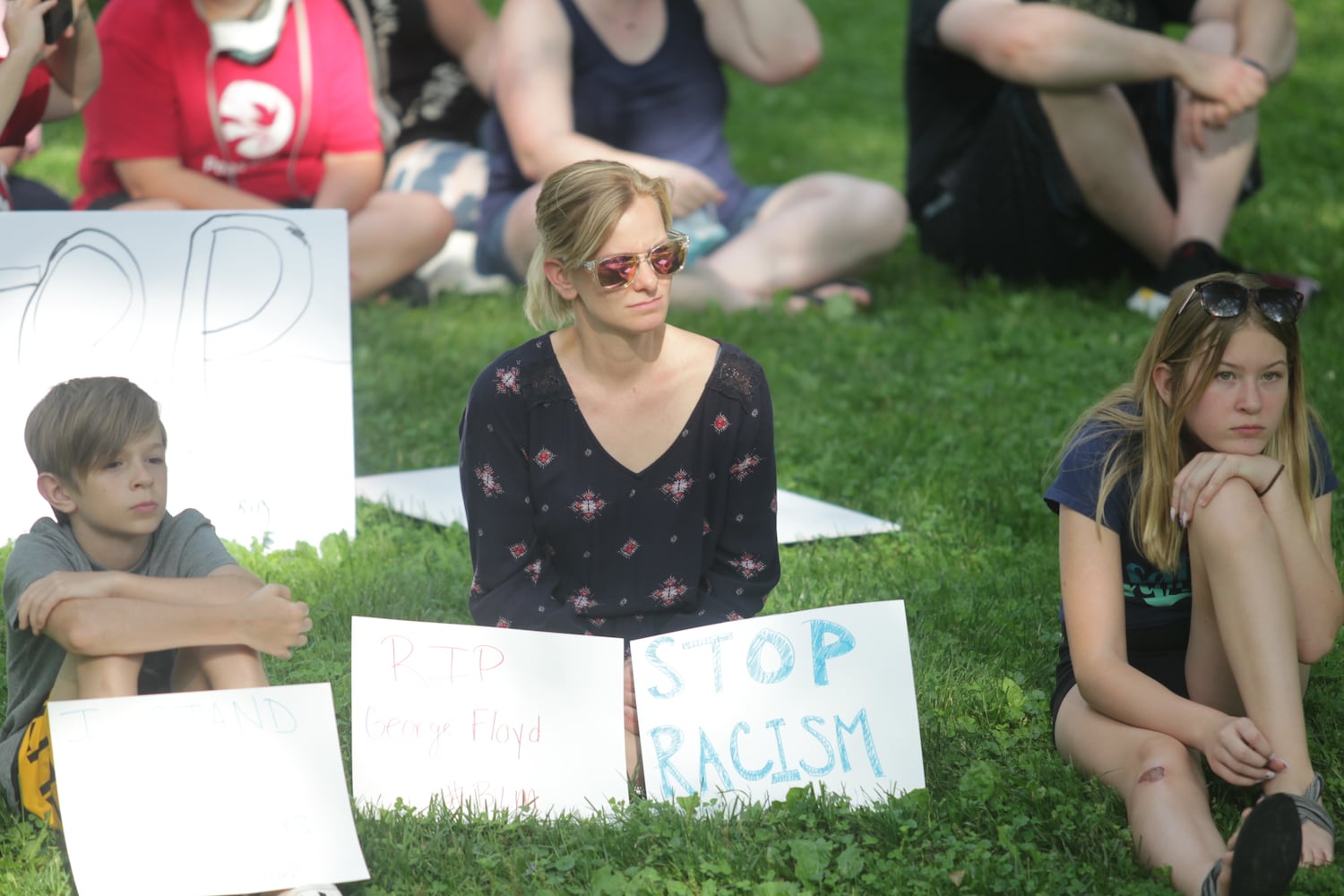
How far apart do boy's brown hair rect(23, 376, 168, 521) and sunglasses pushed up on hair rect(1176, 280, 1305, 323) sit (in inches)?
67.6

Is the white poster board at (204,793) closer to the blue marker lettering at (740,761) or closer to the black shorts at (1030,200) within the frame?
the blue marker lettering at (740,761)

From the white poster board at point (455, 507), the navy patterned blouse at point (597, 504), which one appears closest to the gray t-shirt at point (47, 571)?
the navy patterned blouse at point (597, 504)

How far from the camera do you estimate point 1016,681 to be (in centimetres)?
303

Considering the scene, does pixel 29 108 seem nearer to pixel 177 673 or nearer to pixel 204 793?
pixel 177 673

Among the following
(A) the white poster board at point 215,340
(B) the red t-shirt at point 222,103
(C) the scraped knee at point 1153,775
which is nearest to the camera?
(C) the scraped knee at point 1153,775

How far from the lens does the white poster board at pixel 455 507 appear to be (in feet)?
12.5

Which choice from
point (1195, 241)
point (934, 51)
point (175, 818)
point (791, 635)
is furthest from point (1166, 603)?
point (934, 51)

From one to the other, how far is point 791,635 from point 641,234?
2.42 ft

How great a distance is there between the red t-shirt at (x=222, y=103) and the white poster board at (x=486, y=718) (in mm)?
2858

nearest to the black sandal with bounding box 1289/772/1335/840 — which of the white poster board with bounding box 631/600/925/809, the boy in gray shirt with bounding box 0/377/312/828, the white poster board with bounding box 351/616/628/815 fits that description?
the white poster board with bounding box 631/600/925/809

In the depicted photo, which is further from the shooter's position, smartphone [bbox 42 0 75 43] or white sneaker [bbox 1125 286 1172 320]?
white sneaker [bbox 1125 286 1172 320]

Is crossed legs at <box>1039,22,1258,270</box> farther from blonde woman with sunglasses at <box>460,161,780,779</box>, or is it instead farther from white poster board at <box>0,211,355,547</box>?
blonde woman with sunglasses at <box>460,161,780,779</box>

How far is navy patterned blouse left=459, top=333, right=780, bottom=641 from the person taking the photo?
277 centimetres

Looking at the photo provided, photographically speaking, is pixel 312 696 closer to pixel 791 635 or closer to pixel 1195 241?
pixel 791 635
